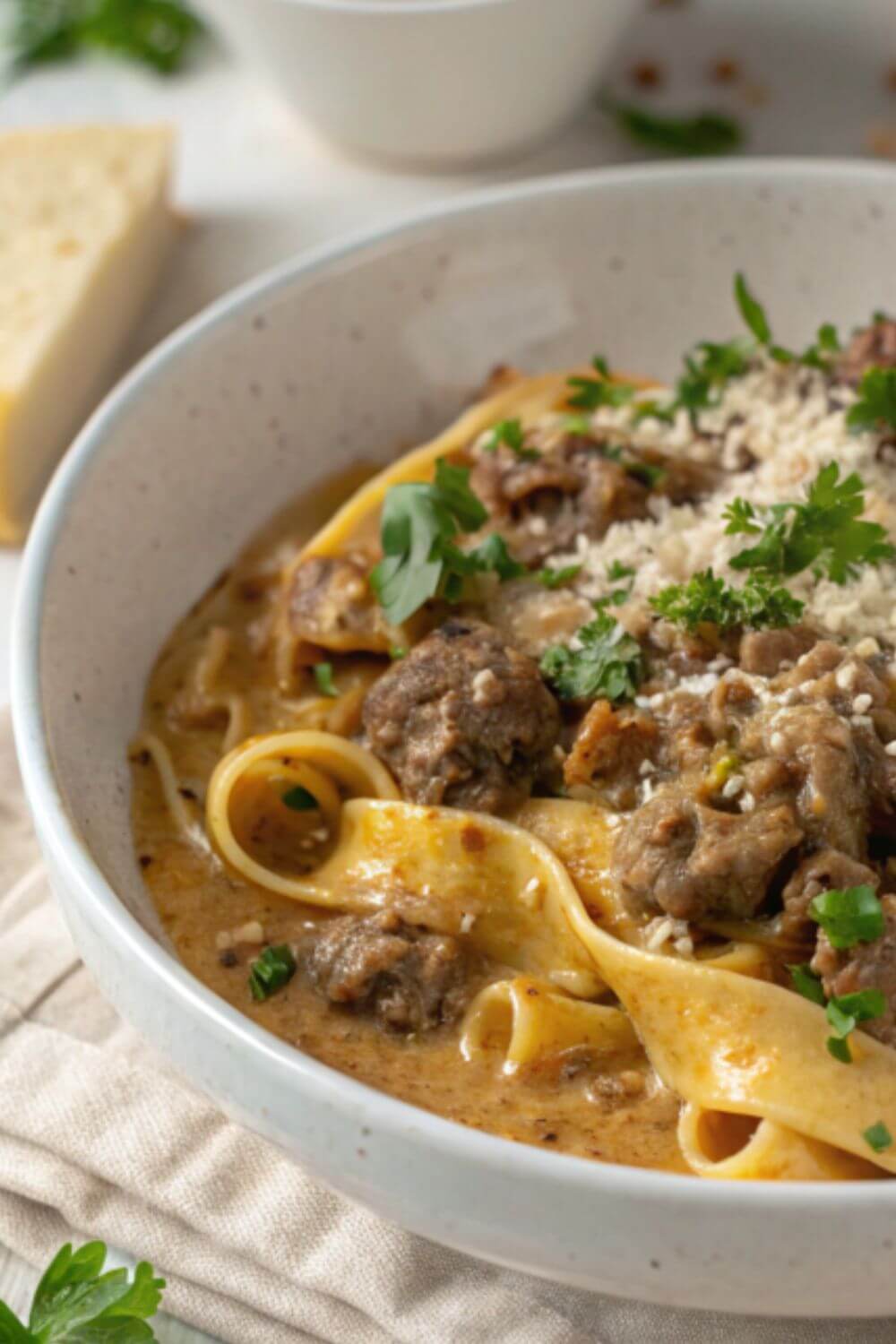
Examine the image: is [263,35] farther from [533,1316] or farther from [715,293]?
[533,1316]

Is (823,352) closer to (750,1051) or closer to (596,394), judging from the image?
(596,394)

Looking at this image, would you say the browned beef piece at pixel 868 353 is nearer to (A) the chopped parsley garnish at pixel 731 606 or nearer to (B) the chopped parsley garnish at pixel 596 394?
(B) the chopped parsley garnish at pixel 596 394

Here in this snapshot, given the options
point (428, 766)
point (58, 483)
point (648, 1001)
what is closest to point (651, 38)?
point (58, 483)


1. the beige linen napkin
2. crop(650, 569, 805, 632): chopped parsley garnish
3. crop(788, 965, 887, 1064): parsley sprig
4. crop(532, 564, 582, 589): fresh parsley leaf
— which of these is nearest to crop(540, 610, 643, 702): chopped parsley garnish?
crop(650, 569, 805, 632): chopped parsley garnish

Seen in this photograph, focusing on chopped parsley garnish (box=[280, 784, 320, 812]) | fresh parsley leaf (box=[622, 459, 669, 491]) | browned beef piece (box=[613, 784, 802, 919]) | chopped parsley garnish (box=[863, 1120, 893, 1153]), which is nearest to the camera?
chopped parsley garnish (box=[863, 1120, 893, 1153])

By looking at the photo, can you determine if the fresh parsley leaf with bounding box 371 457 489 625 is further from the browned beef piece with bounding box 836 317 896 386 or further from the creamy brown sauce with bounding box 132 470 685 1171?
the browned beef piece with bounding box 836 317 896 386

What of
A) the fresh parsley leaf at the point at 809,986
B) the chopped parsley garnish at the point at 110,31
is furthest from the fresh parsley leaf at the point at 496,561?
the chopped parsley garnish at the point at 110,31
